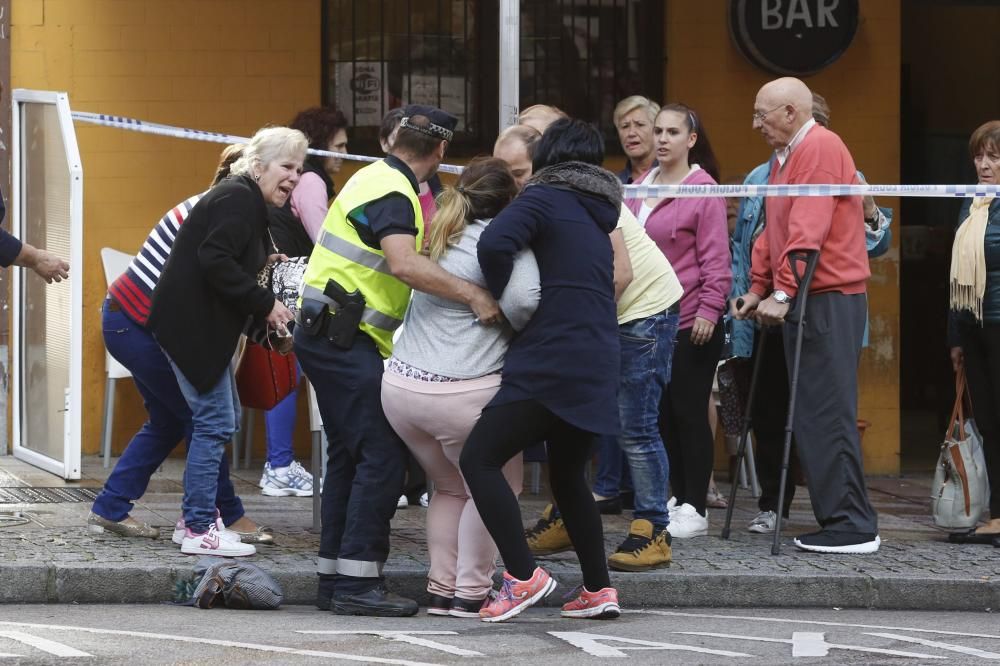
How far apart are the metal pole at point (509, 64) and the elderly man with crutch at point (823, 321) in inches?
50.2

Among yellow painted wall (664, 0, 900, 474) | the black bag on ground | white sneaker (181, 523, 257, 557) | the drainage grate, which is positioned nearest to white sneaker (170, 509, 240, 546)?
white sneaker (181, 523, 257, 557)

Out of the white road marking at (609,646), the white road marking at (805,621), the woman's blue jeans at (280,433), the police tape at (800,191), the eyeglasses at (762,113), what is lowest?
the white road marking at (805,621)

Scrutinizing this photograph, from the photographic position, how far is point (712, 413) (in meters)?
9.37

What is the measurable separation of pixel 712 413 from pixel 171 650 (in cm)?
431

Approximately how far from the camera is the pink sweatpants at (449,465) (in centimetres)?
634

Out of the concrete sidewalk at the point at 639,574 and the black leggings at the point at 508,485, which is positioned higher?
the black leggings at the point at 508,485

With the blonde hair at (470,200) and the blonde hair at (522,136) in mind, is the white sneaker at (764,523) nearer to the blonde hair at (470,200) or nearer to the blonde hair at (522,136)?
the blonde hair at (522,136)

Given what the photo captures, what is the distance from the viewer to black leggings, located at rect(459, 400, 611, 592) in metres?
6.30

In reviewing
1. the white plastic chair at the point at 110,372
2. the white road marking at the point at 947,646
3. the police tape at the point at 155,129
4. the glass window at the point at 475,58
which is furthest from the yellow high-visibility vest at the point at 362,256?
the glass window at the point at 475,58

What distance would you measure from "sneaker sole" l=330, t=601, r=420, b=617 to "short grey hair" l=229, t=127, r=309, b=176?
6.04 feet

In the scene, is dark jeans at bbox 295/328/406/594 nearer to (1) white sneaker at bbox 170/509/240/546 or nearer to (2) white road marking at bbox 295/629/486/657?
(2) white road marking at bbox 295/629/486/657

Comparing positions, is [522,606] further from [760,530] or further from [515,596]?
[760,530]

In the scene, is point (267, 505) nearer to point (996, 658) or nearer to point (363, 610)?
point (363, 610)

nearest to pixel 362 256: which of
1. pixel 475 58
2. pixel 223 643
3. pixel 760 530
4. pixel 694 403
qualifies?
pixel 223 643
